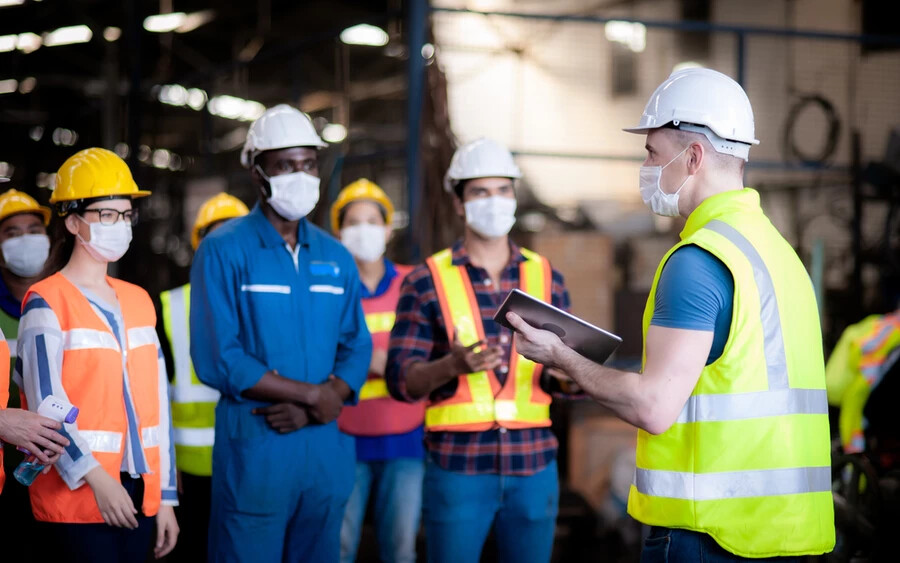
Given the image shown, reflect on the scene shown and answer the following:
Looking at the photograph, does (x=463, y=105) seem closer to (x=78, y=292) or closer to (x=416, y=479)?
(x=416, y=479)

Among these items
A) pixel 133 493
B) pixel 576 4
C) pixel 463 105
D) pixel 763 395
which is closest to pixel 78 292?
pixel 133 493

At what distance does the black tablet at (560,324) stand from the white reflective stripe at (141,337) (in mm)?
1263

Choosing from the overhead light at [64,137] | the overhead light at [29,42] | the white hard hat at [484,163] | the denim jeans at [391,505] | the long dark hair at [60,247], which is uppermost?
the overhead light at [29,42]

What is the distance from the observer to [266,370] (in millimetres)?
3346

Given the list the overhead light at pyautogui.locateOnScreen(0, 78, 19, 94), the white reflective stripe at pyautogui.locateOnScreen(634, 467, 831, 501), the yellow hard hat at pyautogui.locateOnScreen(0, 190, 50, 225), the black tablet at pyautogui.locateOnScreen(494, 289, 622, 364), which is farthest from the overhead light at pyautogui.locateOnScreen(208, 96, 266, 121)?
the white reflective stripe at pyautogui.locateOnScreen(634, 467, 831, 501)

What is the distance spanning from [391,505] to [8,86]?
14.3 metres

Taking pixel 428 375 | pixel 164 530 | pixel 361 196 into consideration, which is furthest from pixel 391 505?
pixel 361 196

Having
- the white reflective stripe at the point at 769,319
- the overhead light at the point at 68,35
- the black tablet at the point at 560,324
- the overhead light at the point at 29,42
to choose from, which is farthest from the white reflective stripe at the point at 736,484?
the overhead light at the point at 68,35

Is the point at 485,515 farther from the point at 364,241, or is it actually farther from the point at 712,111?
the point at 364,241

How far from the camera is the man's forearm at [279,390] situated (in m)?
3.32

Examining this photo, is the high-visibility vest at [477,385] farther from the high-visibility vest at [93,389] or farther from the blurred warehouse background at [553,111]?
the blurred warehouse background at [553,111]

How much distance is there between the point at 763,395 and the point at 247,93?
16266 mm

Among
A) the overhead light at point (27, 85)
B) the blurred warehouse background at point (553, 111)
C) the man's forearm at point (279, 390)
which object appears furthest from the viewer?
the overhead light at point (27, 85)

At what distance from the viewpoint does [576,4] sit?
13492mm
